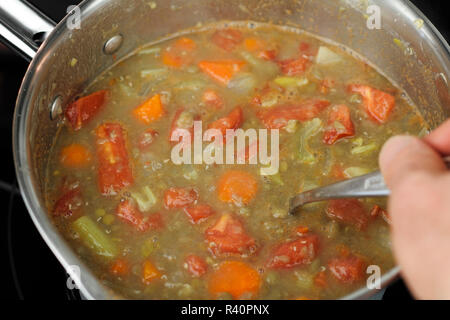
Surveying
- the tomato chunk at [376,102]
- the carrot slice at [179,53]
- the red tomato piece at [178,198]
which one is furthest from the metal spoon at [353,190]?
the carrot slice at [179,53]

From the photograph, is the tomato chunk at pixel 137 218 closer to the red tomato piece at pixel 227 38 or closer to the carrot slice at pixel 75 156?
the carrot slice at pixel 75 156

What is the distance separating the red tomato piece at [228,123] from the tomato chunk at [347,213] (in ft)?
1.90

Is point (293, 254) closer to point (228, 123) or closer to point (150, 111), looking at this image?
point (228, 123)

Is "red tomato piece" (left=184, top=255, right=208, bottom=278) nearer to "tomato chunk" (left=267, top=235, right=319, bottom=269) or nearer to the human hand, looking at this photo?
"tomato chunk" (left=267, top=235, right=319, bottom=269)

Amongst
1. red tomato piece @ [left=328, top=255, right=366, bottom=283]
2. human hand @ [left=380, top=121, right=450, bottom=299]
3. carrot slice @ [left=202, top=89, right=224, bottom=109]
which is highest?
human hand @ [left=380, top=121, right=450, bottom=299]

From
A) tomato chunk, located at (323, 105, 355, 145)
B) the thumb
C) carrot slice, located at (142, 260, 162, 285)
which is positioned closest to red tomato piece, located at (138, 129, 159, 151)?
carrot slice, located at (142, 260, 162, 285)

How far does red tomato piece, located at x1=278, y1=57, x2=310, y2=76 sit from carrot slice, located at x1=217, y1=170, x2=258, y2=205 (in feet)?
2.22

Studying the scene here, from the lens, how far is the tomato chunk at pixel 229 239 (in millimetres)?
2221

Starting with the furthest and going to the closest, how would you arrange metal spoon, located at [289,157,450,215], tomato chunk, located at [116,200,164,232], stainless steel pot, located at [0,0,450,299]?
tomato chunk, located at [116,200,164,232], stainless steel pot, located at [0,0,450,299], metal spoon, located at [289,157,450,215]

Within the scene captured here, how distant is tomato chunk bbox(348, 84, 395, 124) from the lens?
269cm
